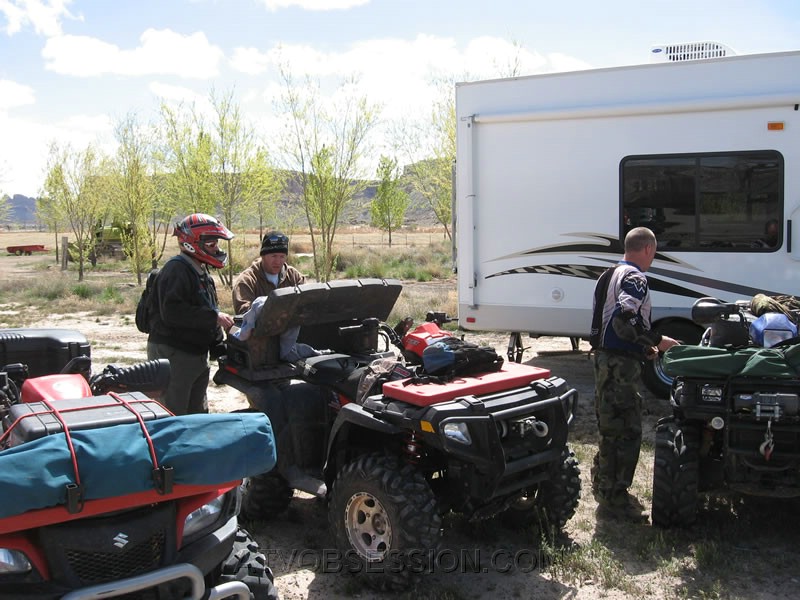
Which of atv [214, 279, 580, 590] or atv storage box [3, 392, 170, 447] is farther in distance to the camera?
atv [214, 279, 580, 590]

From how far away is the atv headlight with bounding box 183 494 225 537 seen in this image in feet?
8.77

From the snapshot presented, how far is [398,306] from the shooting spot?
589 inches

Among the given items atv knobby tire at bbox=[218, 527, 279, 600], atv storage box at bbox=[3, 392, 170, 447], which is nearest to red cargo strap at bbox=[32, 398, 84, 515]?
atv storage box at bbox=[3, 392, 170, 447]

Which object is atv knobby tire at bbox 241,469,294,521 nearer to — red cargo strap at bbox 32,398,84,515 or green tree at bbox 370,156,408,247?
red cargo strap at bbox 32,398,84,515

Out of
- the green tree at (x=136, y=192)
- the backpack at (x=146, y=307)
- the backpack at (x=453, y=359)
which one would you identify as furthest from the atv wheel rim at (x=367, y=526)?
the green tree at (x=136, y=192)

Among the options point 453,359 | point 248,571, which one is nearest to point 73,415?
point 248,571

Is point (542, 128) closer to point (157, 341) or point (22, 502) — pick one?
point (157, 341)

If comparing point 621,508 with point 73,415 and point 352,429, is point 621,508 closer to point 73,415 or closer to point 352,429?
point 352,429

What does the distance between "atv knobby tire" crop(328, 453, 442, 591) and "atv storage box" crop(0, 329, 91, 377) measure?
1.86m

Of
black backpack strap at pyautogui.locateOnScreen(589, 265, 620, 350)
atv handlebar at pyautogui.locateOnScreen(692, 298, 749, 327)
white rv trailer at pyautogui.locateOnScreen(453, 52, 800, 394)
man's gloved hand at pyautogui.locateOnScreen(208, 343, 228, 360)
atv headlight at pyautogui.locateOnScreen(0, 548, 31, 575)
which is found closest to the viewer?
atv headlight at pyautogui.locateOnScreen(0, 548, 31, 575)

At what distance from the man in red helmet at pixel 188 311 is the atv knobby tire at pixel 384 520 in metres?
1.45

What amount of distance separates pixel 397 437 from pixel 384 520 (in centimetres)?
45

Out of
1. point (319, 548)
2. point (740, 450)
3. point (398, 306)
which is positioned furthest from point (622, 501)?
point (398, 306)

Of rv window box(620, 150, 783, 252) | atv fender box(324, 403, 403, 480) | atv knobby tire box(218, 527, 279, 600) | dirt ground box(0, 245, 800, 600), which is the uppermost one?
rv window box(620, 150, 783, 252)
